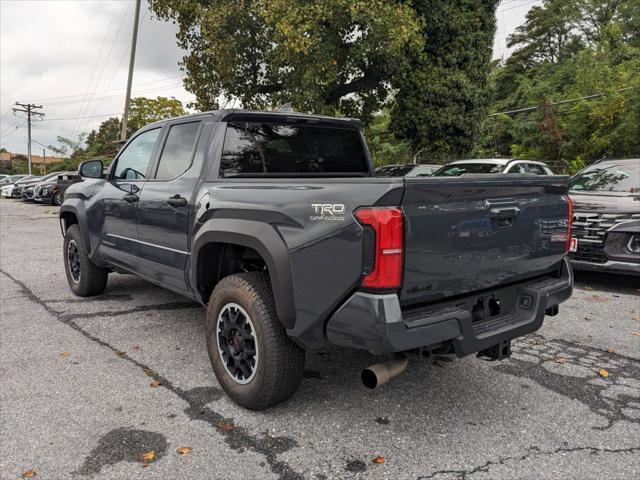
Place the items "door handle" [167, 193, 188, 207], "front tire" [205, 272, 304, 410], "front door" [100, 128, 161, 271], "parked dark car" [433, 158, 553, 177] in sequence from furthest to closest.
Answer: "parked dark car" [433, 158, 553, 177] < "front door" [100, 128, 161, 271] < "door handle" [167, 193, 188, 207] < "front tire" [205, 272, 304, 410]

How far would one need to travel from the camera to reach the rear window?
3.71 m

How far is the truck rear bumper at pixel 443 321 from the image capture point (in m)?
2.36

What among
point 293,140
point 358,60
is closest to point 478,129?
point 358,60

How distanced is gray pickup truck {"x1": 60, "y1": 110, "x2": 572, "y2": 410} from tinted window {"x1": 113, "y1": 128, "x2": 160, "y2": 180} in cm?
15

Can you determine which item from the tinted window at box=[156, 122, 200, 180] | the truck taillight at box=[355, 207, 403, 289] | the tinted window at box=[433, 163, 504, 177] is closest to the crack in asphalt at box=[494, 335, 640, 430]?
the truck taillight at box=[355, 207, 403, 289]

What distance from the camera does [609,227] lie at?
20.1 ft

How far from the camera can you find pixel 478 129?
51.2 feet

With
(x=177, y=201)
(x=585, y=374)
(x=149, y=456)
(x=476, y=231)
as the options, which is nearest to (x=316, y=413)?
(x=149, y=456)

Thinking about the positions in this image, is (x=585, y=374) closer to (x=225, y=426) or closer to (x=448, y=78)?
(x=225, y=426)

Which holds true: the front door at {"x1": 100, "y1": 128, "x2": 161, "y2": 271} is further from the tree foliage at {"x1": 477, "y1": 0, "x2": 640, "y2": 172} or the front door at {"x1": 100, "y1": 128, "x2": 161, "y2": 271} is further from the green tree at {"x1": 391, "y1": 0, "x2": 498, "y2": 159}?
the tree foliage at {"x1": 477, "y1": 0, "x2": 640, "y2": 172}

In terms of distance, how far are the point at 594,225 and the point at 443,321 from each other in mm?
4748

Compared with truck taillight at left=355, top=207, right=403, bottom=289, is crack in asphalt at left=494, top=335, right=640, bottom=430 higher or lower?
lower

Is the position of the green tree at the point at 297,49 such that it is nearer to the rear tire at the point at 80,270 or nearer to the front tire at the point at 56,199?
the rear tire at the point at 80,270

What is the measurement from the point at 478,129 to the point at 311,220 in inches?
565
